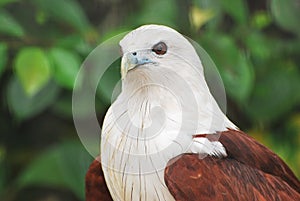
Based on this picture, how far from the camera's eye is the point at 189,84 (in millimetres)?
2051

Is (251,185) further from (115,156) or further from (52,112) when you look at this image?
(52,112)

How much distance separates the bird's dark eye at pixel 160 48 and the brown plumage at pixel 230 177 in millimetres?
250

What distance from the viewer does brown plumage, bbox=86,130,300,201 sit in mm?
1949

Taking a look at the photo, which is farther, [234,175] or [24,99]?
[24,99]

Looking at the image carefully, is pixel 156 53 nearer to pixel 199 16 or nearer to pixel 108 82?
pixel 108 82

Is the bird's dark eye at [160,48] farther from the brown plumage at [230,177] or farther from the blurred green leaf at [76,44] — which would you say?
the blurred green leaf at [76,44]

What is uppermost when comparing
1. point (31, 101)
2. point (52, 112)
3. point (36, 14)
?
point (36, 14)

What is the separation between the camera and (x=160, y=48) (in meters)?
2.02

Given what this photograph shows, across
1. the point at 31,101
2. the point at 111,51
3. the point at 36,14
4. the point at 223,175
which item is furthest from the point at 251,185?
the point at 36,14

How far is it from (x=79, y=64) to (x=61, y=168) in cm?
51

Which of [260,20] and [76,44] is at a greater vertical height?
[76,44]

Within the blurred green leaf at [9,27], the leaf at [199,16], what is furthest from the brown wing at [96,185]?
the leaf at [199,16]

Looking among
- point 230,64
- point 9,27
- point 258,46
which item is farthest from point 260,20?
point 9,27

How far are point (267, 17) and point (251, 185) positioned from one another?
5.53 ft
